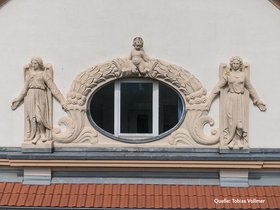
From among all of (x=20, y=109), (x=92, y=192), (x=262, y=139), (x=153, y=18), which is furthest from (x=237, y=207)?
(x=20, y=109)

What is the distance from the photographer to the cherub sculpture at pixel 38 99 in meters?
8.90

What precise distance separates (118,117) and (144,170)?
0.96 meters

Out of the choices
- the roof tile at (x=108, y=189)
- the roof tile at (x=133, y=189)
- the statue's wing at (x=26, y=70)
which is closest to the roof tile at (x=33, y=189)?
the roof tile at (x=108, y=189)

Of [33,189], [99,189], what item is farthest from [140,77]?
[33,189]

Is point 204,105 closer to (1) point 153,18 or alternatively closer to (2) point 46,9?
(1) point 153,18

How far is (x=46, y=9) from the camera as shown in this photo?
891 cm

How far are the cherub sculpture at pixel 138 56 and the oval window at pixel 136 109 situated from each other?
0.96ft

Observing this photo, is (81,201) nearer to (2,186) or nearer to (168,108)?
(2,186)

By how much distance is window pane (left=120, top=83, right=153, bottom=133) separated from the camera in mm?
9070

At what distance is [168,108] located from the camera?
909 cm

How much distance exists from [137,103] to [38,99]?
5.24 ft

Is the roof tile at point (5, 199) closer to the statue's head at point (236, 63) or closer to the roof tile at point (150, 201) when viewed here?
the roof tile at point (150, 201)

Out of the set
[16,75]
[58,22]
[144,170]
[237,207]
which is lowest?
[237,207]

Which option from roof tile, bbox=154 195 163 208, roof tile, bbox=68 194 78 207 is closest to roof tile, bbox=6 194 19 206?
roof tile, bbox=68 194 78 207
